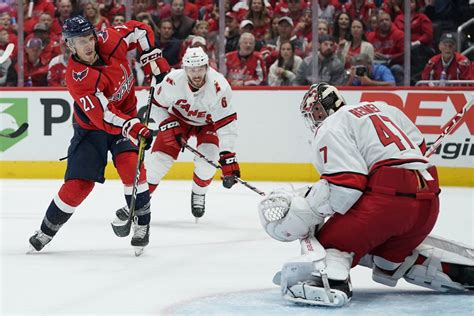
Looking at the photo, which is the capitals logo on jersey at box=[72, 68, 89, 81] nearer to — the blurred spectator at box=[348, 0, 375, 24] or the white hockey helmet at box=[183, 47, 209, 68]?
the white hockey helmet at box=[183, 47, 209, 68]

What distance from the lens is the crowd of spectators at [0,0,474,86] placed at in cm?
802

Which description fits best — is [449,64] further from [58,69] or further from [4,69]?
[4,69]

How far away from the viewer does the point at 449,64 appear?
26.2 feet

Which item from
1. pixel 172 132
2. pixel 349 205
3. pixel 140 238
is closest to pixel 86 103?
pixel 140 238

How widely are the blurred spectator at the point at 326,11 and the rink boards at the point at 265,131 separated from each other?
2.09 ft

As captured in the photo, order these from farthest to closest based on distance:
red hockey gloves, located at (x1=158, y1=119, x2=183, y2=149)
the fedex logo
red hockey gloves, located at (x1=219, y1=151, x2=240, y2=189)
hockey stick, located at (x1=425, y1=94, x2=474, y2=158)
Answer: the fedex logo → red hockey gloves, located at (x1=158, y1=119, x2=183, y2=149) → red hockey gloves, located at (x1=219, y1=151, x2=240, y2=189) → hockey stick, located at (x1=425, y1=94, x2=474, y2=158)

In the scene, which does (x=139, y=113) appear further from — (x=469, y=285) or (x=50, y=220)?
(x=469, y=285)

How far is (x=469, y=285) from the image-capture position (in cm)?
365

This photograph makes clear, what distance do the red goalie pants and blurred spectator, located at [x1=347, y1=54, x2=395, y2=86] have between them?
4.68 m

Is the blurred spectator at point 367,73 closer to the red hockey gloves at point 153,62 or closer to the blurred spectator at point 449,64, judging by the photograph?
the blurred spectator at point 449,64

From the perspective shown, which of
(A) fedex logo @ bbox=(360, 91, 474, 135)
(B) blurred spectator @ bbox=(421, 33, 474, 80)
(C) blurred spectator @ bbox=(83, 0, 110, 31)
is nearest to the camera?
(A) fedex logo @ bbox=(360, 91, 474, 135)

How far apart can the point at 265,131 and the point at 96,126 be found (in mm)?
3636

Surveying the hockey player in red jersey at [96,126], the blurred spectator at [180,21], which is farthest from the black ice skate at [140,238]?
the blurred spectator at [180,21]

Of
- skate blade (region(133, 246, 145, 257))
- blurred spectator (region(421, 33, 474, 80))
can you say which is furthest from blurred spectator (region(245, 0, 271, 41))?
skate blade (region(133, 246, 145, 257))
